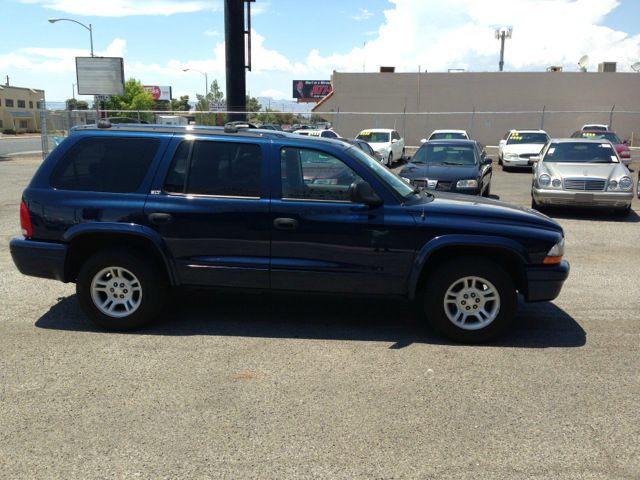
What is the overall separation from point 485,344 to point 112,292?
324cm

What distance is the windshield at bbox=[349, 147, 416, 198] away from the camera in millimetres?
5141

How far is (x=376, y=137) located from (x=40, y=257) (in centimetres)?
2126

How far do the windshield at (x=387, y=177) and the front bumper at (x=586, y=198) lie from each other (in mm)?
6759

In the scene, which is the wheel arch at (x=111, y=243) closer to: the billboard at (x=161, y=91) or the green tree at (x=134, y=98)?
the green tree at (x=134, y=98)

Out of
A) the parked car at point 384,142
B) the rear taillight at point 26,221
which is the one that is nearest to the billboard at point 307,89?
the parked car at point 384,142

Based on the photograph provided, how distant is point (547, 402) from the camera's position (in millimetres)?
3936

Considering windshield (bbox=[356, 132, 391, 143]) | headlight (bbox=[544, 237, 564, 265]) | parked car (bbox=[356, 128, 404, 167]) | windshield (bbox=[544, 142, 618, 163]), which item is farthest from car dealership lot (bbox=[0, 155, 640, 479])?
windshield (bbox=[356, 132, 391, 143])

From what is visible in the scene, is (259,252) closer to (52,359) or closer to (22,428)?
(52,359)

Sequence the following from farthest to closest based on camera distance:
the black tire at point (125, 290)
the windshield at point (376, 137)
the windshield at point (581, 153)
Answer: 1. the windshield at point (376, 137)
2. the windshield at point (581, 153)
3. the black tire at point (125, 290)

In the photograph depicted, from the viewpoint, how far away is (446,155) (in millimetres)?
12930

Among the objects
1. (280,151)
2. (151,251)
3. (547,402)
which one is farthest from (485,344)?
(151,251)

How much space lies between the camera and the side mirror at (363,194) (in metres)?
4.80

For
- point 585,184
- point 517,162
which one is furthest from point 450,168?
point 517,162

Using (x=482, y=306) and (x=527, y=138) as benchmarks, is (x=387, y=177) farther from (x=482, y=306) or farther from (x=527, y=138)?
(x=527, y=138)
